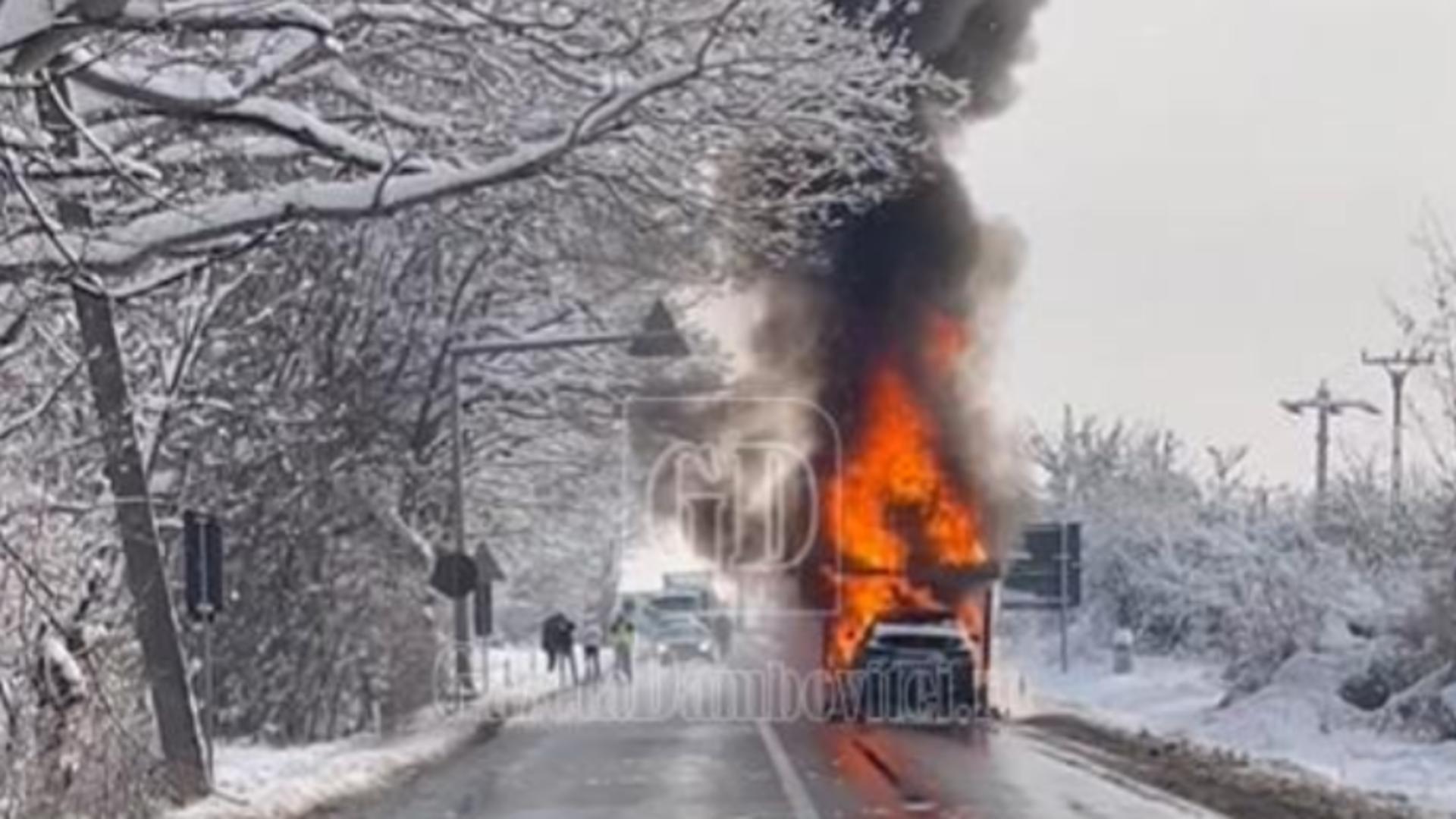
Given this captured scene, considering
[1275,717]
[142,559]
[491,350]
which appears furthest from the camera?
[491,350]

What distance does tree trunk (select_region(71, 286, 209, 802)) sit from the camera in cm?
2242

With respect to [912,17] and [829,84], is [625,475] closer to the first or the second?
[912,17]

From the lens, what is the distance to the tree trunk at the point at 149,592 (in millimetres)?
22422

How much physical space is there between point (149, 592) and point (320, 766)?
477 cm

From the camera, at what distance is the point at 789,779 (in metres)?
25.6

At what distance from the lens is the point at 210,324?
2706cm

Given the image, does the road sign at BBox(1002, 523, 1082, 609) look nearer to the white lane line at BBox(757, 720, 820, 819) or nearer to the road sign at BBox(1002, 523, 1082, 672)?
the road sign at BBox(1002, 523, 1082, 672)

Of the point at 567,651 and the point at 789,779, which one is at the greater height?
the point at 567,651

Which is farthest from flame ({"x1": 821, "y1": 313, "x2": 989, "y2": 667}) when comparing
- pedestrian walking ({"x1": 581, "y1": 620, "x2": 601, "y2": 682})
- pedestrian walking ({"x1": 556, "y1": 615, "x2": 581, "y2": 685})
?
pedestrian walking ({"x1": 581, "y1": 620, "x2": 601, "y2": 682})

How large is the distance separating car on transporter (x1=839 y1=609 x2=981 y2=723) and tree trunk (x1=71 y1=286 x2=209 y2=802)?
14906 mm

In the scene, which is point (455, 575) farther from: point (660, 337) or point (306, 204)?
point (306, 204)

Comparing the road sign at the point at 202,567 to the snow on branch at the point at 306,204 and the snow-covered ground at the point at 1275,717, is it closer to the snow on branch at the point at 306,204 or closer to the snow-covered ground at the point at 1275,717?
the snow on branch at the point at 306,204

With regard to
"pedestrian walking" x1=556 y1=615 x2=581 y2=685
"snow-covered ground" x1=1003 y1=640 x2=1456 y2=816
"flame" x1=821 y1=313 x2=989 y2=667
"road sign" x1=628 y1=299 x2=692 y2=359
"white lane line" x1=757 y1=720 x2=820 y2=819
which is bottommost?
"white lane line" x1=757 y1=720 x2=820 y2=819

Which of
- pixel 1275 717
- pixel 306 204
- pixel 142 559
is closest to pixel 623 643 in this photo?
pixel 1275 717
